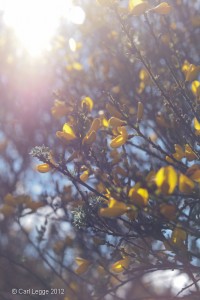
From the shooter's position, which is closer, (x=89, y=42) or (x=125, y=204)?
(x=125, y=204)

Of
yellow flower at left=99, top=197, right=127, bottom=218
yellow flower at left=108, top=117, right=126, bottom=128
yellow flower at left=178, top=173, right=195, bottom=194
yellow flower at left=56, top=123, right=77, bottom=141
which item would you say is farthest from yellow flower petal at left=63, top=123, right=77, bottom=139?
yellow flower at left=178, top=173, right=195, bottom=194

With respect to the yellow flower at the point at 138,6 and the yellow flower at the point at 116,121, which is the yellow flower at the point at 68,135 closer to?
the yellow flower at the point at 116,121

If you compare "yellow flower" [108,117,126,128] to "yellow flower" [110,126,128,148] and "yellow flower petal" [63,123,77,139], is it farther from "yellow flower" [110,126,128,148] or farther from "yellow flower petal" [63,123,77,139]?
"yellow flower petal" [63,123,77,139]

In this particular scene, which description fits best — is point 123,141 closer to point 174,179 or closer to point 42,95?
point 174,179

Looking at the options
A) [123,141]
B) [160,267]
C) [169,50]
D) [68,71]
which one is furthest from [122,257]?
[68,71]

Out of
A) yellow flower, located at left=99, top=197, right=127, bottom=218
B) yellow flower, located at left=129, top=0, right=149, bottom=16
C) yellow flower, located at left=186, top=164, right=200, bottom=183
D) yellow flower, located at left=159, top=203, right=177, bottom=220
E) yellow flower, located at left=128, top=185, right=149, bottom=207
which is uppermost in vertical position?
yellow flower, located at left=129, top=0, right=149, bottom=16

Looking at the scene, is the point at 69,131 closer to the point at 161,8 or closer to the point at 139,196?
the point at 139,196
